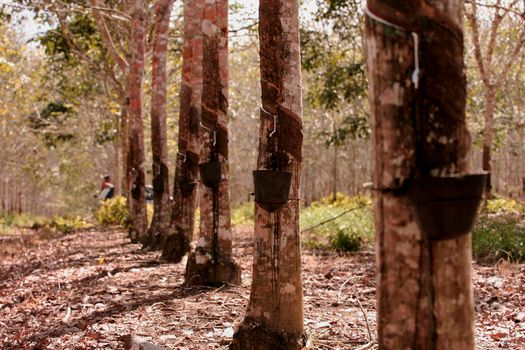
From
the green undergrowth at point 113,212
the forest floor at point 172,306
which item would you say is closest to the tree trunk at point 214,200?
the forest floor at point 172,306

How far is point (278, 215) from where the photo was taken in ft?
14.7

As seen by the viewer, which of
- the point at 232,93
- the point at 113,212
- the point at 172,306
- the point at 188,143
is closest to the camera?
the point at 172,306

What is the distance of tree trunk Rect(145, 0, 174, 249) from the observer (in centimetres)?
1109

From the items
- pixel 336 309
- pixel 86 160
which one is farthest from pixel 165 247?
pixel 86 160

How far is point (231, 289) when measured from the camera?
673 centimetres

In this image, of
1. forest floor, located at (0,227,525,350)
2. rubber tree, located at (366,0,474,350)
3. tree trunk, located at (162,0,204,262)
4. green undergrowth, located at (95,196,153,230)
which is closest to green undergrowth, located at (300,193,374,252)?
forest floor, located at (0,227,525,350)

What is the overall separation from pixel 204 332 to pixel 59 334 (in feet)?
4.07

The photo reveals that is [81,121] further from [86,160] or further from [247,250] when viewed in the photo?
[247,250]

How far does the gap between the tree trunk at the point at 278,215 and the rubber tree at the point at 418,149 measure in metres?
2.07

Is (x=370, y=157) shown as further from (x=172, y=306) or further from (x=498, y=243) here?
(x=498, y=243)

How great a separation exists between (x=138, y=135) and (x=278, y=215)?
9170 mm

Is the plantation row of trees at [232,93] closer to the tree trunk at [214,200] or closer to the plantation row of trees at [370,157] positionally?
the plantation row of trees at [370,157]

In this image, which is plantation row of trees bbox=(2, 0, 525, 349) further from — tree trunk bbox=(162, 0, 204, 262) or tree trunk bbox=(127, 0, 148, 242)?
tree trunk bbox=(127, 0, 148, 242)

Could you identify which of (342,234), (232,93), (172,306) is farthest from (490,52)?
(232,93)
